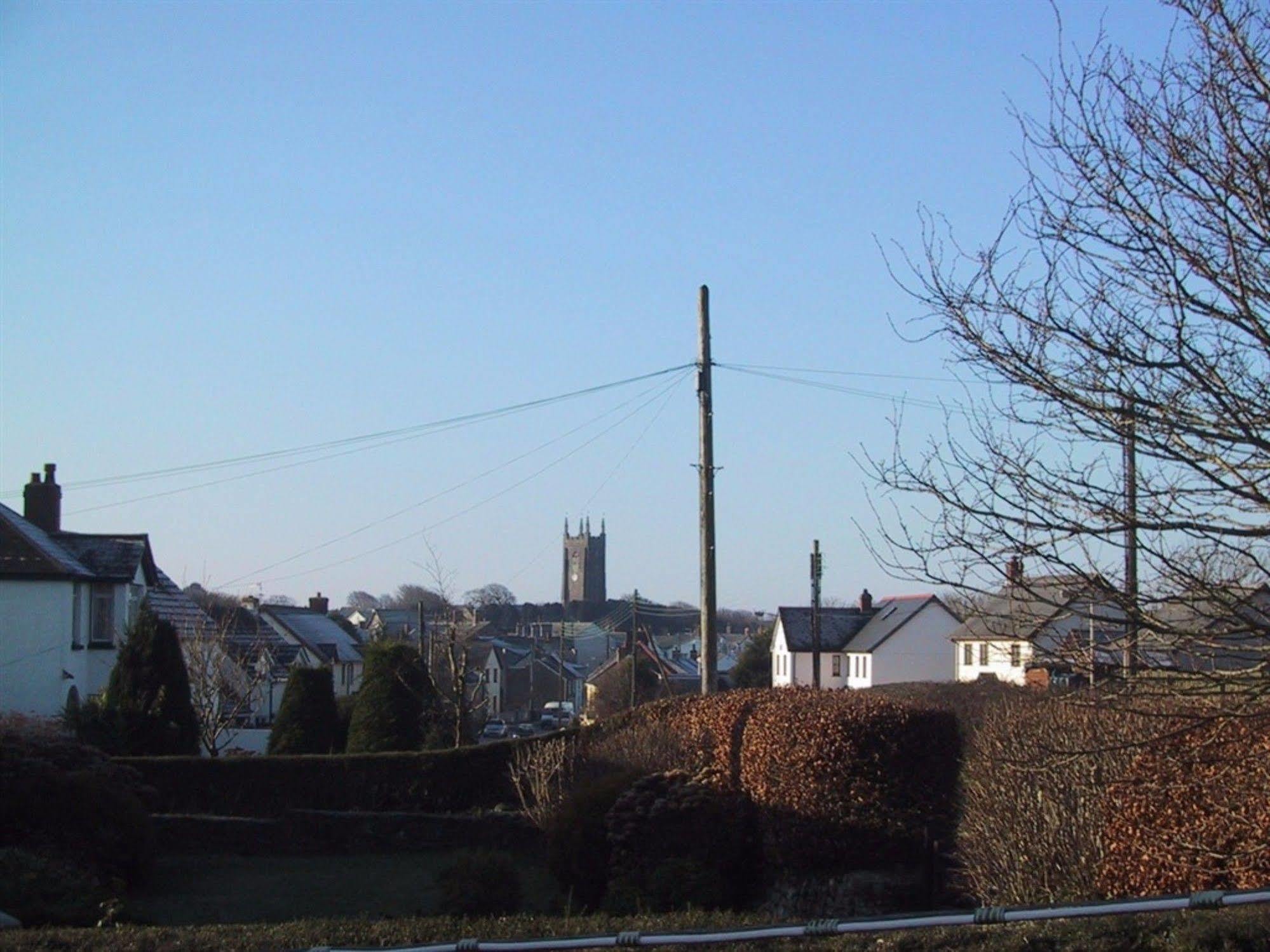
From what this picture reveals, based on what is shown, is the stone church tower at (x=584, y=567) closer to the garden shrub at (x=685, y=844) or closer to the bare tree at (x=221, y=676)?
the bare tree at (x=221, y=676)

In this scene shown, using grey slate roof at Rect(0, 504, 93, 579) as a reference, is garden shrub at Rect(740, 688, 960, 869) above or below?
below

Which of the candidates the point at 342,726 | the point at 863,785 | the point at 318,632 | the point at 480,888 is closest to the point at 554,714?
the point at 318,632

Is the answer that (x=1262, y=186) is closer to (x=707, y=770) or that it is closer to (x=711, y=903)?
(x=711, y=903)

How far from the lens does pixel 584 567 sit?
151m

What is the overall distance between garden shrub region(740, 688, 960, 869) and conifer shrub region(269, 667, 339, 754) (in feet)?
59.6

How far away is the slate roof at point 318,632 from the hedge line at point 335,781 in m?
30.4

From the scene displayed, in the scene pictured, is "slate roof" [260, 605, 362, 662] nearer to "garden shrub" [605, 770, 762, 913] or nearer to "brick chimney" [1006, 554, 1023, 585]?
"garden shrub" [605, 770, 762, 913]

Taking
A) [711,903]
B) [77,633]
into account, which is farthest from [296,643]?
[711,903]

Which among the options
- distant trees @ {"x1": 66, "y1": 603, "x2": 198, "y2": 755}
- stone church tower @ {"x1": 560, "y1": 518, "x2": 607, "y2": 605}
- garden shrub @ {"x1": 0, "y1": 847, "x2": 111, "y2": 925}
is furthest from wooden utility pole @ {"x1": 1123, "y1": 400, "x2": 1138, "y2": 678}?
stone church tower @ {"x1": 560, "y1": 518, "x2": 607, "y2": 605}

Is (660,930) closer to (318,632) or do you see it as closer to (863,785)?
(863,785)

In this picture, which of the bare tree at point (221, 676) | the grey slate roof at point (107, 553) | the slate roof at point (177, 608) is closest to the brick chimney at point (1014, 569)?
the bare tree at point (221, 676)

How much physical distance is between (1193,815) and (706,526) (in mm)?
11352

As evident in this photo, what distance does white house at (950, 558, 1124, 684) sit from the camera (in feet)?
22.9

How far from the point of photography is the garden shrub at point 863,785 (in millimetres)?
14344
